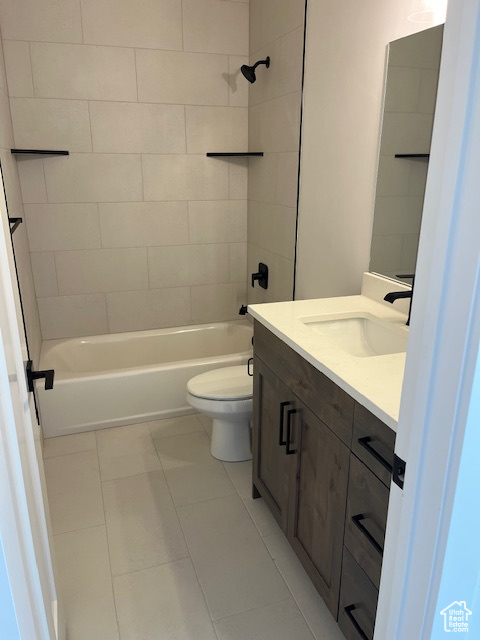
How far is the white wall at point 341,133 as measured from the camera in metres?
1.88

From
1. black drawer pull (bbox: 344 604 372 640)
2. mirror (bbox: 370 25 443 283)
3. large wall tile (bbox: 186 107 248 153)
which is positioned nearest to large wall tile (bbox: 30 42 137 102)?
large wall tile (bbox: 186 107 248 153)

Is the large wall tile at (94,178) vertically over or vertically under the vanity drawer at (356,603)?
over

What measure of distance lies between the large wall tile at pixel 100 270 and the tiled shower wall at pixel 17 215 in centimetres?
22

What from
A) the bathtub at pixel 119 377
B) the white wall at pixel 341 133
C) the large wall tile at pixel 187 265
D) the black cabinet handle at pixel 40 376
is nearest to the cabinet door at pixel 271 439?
the white wall at pixel 341 133

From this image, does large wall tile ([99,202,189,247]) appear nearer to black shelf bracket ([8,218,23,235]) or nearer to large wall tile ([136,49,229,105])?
large wall tile ([136,49,229,105])

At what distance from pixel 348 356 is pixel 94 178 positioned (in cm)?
223

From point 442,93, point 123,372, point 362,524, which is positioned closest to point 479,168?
point 442,93

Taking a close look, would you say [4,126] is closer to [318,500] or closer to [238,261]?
[238,261]

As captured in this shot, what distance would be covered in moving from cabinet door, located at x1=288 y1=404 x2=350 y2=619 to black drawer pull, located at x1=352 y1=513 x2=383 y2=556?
70mm

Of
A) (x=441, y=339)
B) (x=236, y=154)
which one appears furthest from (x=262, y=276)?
(x=441, y=339)

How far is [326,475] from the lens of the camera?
1457mm

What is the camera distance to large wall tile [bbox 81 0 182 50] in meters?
2.73

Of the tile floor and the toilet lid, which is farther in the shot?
the toilet lid

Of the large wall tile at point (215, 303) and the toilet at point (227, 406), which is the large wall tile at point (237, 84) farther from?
the toilet at point (227, 406)
